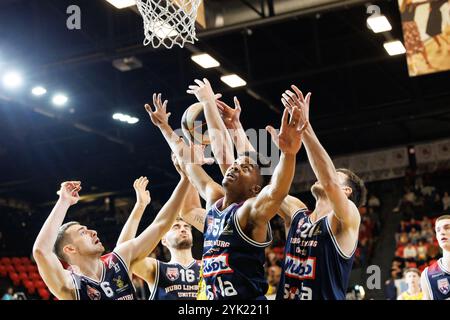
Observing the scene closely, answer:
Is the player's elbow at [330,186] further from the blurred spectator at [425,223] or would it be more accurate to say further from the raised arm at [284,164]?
the blurred spectator at [425,223]

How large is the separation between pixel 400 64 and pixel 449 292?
939 centimetres

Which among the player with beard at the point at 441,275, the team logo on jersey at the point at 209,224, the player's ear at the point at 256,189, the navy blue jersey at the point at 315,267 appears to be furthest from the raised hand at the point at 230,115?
the player with beard at the point at 441,275

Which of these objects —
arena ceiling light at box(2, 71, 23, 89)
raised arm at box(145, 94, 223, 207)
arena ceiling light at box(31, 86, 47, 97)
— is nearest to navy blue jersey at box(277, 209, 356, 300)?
raised arm at box(145, 94, 223, 207)

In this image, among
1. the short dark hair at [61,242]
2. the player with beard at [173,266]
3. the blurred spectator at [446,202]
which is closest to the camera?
the short dark hair at [61,242]

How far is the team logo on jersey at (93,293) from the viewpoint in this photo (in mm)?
4918

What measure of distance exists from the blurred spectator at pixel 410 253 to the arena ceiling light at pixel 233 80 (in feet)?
15.2

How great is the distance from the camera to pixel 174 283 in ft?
19.4

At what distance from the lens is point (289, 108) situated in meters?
4.11

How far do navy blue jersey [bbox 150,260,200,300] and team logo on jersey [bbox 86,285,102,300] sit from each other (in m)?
0.92

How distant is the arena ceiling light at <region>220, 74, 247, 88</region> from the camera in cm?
1270

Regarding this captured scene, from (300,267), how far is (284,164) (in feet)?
2.44

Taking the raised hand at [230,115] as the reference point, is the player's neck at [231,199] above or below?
below
